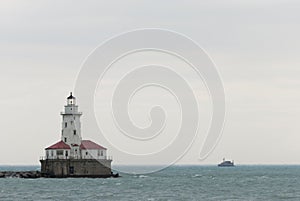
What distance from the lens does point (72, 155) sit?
129125 millimetres

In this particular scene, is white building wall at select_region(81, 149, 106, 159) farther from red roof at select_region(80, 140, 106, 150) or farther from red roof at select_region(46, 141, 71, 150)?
red roof at select_region(46, 141, 71, 150)

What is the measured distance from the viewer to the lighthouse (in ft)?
423

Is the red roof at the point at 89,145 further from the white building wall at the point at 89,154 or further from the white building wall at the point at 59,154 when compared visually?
the white building wall at the point at 59,154

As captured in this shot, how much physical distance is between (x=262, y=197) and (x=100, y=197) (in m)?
19.5

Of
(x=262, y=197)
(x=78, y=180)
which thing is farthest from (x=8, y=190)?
(x=262, y=197)

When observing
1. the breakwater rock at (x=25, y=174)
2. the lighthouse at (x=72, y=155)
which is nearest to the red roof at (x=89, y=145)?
the lighthouse at (x=72, y=155)

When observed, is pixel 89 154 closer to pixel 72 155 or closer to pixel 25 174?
pixel 72 155

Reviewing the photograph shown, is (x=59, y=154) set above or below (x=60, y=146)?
below

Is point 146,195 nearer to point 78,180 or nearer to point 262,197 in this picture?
point 262,197

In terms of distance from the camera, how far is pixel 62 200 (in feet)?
283

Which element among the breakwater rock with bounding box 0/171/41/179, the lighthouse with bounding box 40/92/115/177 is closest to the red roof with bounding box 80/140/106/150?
the lighthouse with bounding box 40/92/115/177

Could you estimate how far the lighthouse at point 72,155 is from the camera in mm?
128875

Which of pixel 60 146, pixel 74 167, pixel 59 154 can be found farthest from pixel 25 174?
pixel 74 167

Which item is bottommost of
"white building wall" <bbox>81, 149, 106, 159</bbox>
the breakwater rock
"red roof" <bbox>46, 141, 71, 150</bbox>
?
the breakwater rock
